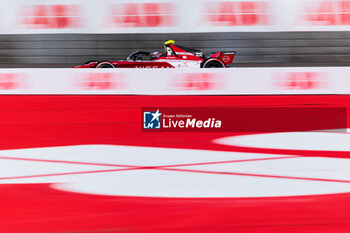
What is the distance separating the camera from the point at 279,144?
2715 millimetres

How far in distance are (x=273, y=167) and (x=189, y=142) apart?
0.68 metres

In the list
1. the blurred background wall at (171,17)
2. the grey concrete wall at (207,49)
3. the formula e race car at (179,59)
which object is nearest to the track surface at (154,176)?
the blurred background wall at (171,17)

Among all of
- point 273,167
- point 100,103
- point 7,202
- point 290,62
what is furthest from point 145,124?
point 290,62

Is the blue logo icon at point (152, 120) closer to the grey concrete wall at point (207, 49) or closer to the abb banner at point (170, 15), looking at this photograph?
the abb banner at point (170, 15)

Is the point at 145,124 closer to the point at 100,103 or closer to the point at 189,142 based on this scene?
the point at 189,142

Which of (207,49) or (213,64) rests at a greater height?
(207,49)

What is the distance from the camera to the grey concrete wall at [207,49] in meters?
5.36

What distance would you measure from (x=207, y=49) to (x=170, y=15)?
8.58 feet

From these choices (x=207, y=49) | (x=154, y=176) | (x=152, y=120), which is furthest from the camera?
(x=207, y=49)

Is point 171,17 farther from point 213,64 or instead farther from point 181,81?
point 213,64

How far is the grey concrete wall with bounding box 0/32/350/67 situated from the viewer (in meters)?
5.36

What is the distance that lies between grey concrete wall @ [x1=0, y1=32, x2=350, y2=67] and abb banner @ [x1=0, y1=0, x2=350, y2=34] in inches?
67.1

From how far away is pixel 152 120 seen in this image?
3002mm

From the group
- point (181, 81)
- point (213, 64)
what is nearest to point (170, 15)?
point (181, 81)
